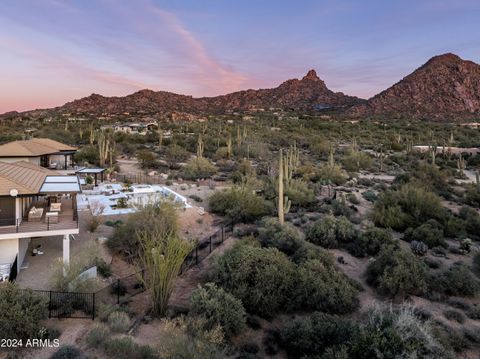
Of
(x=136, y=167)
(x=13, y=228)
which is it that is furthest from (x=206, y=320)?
(x=136, y=167)

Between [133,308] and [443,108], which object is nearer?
[133,308]

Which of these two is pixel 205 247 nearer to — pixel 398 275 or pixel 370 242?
pixel 370 242

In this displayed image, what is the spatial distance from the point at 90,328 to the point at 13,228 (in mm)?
4637

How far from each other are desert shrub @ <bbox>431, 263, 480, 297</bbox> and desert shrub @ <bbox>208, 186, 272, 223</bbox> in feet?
29.2

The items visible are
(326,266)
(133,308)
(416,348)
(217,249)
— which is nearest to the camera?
(416,348)

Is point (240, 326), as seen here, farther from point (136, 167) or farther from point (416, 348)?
point (136, 167)

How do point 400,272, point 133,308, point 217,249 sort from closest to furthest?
point 133,308 → point 400,272 → point 217,249

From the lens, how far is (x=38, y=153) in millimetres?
20953

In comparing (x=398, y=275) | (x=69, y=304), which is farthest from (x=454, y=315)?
(x=69, y=304)

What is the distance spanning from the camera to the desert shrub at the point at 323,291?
989 centimetres

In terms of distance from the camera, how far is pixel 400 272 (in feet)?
35.2

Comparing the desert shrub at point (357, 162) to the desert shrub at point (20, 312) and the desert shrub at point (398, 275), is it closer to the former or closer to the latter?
the desert shrub at point (398, 275)

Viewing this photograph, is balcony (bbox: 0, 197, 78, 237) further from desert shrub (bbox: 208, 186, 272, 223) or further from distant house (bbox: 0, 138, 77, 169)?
distant house (bbox: 0, 138, 77, 169)

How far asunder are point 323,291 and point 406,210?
9.69 meters
